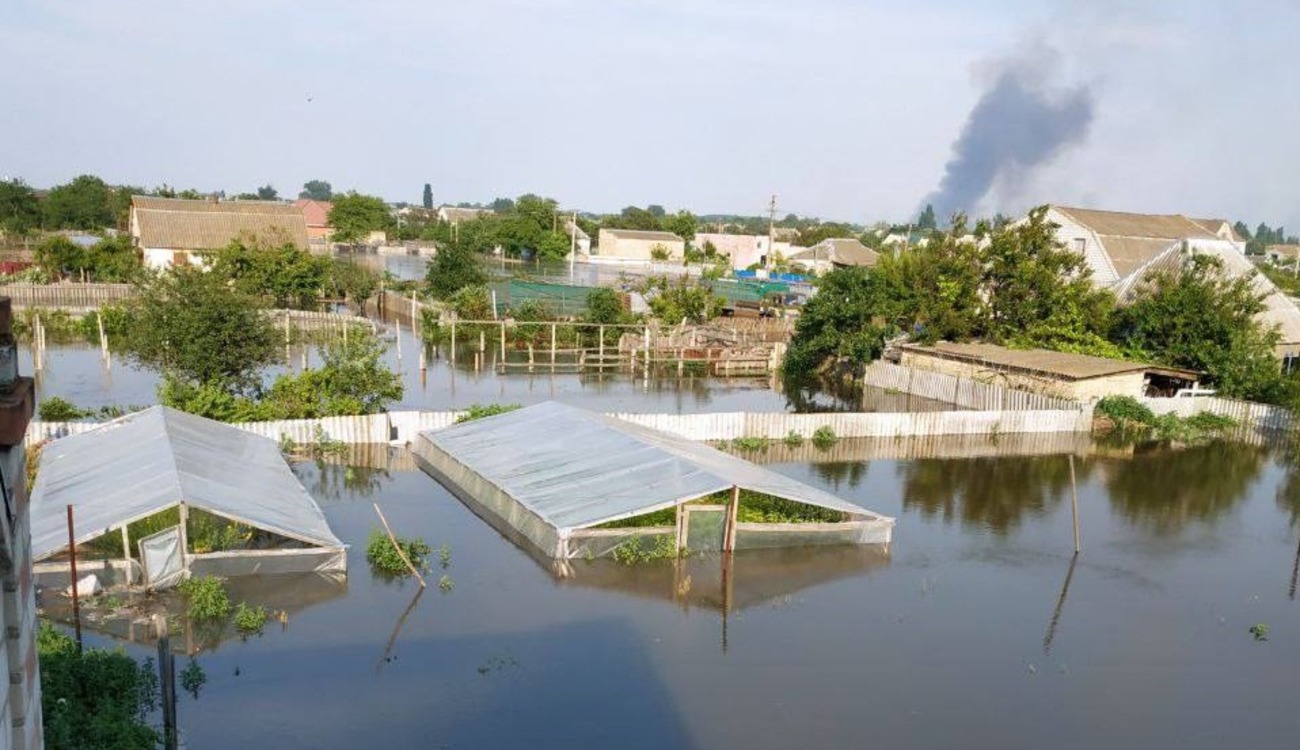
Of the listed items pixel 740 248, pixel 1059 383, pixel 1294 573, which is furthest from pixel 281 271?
pixel 740 248

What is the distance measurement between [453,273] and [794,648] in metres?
36.6

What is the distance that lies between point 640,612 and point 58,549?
26.0 ft

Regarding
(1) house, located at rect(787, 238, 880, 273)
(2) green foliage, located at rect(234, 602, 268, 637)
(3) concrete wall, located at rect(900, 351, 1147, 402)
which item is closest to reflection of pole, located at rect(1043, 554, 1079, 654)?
(2) green foliage, located at rect(234, 602, 268, 637)

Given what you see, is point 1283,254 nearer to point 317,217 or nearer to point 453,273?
point 453,273

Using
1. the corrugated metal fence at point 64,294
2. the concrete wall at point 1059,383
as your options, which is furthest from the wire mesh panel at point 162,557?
the corrugated metal fence at point 64,294

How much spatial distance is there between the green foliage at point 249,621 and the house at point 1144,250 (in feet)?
103

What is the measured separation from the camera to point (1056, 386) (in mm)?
30375

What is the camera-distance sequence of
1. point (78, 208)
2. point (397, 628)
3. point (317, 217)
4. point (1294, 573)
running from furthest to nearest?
point (317, 217)
point (78, 208)
point (1294, 573)
point (397, 628)

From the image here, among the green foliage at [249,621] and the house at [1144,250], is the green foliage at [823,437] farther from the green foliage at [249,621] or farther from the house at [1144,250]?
the house at [1144,250]

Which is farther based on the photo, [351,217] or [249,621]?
[351,217]

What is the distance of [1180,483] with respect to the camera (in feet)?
79.2

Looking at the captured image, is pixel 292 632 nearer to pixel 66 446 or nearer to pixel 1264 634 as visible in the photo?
pixel 66 446

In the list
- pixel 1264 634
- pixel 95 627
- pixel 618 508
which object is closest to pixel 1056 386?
pixel 1264 634

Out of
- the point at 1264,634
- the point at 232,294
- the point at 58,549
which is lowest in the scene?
the point at 1264,634
